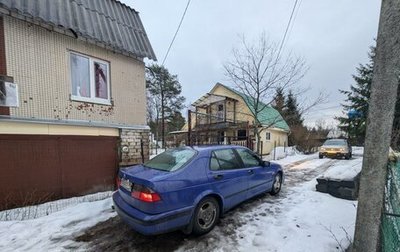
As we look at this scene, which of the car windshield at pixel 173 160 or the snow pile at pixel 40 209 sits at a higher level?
the car windshield at pixel 173 160

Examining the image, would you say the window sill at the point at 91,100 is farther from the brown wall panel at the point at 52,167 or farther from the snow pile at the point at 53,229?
the snow pile at the point at 53,229

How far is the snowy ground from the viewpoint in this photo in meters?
3.66

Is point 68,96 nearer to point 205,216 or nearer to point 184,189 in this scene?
point 184,189

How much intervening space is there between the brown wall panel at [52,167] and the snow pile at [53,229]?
919mm

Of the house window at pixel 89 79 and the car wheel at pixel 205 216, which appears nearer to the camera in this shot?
the car wheel at pixel 205 216

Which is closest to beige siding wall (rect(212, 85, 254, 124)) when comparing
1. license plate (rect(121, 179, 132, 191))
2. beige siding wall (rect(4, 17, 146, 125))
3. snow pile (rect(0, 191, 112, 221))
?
beige siding wall (rect(4, 17, 146, 125))

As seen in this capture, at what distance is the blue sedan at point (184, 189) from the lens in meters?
3.45

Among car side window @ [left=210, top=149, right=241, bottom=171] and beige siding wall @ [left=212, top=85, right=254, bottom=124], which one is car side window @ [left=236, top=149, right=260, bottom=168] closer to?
car side window @ [left=210, top=149, right=241, bottom=171]

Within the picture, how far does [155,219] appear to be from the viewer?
133 inches

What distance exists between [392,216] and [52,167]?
6646 millimetres

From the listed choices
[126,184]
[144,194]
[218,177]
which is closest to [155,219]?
[144,194]

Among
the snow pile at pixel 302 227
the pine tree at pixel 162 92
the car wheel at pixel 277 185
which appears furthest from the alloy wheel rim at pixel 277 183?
the pine tree at pixel 162 92

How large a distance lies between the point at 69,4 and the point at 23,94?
2.85 metres

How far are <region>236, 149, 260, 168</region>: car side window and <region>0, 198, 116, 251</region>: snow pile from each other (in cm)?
305
